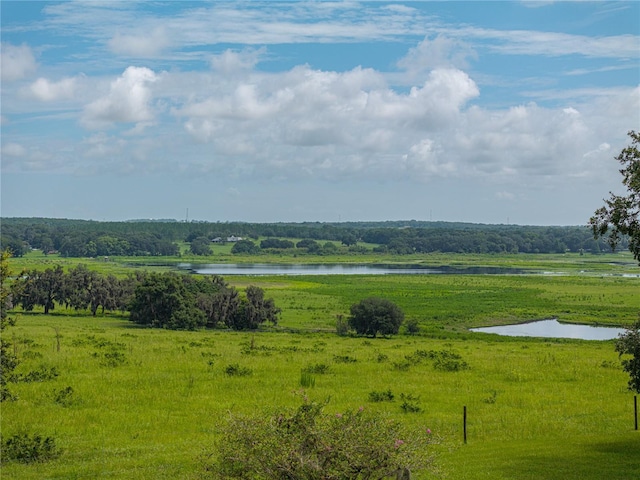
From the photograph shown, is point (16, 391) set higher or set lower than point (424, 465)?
lower

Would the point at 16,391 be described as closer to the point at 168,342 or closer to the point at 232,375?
the point at 232,375

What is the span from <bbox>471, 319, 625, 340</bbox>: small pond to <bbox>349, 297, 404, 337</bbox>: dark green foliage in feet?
42.0

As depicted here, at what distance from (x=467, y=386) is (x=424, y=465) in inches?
852

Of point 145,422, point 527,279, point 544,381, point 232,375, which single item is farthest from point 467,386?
point 527,279

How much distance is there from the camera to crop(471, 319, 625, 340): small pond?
67.1 meters

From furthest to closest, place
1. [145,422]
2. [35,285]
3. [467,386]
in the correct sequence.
Result: 1. [35,285]
2. [467,386]
3. [145,422]

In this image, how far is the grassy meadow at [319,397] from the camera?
18.7 metres

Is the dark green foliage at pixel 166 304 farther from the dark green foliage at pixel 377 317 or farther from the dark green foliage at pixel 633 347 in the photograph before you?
the dark green foliage at pixel 633 347

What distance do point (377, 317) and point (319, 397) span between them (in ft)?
108

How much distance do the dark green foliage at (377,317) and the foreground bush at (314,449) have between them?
5013 centimetres

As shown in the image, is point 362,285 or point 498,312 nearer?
point 498,312

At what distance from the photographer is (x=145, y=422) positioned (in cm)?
2397

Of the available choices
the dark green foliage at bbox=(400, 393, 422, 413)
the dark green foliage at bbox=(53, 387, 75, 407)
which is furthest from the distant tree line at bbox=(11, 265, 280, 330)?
the dark green foliage at bbox=(400, 393, 422, 413)

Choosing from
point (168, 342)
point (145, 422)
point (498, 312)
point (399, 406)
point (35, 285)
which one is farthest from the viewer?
point (498, 312)
